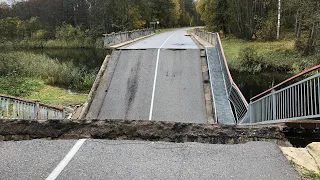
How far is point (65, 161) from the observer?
485cm

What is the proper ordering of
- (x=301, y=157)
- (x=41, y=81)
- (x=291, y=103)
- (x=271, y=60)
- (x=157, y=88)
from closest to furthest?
1. (x=301, y=157)
2. (x=291, y=103)
3. (x=157, y=88)
4. (x=41, y=81)
5. (x=271, y=60)

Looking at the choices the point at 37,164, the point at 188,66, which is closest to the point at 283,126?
the point at 37,164

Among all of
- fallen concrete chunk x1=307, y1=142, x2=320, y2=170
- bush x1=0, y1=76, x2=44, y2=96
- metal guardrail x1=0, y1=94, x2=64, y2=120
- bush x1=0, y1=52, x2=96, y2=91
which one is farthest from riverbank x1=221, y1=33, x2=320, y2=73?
fallen concrete chunk x1=307, y1=142, x2=320, y2=170

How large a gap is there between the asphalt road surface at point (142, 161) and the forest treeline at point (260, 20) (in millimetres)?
29589

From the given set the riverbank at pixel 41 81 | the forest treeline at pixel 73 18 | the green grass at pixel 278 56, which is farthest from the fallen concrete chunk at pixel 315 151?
the forest treeline at pixel 73 18

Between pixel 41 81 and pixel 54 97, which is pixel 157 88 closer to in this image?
pixel 54 97

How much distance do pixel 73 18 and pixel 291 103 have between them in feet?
292

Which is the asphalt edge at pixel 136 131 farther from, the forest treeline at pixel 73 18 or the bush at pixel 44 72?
the forest treeline at pixel 73 18

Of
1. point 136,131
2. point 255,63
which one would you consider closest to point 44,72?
point 255,63

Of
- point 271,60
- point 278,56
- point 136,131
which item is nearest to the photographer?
point 136,131

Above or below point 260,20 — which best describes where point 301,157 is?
below

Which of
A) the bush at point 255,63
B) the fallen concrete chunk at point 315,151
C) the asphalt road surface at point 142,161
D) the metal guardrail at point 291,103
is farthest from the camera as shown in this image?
the bush at point 255,63

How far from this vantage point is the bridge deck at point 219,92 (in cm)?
1245

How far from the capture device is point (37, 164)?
477cm
